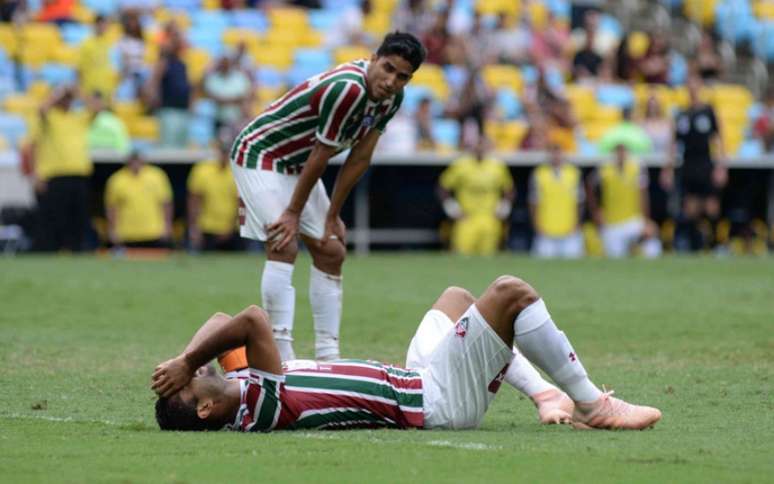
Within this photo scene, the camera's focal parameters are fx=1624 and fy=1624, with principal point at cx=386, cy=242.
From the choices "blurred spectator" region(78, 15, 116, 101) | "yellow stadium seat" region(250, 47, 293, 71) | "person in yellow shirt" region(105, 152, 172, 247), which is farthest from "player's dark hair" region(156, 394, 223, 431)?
"yellow stadium seat" region(250, 47, 293, 71)

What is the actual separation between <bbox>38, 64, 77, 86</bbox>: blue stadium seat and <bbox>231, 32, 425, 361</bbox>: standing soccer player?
506 inches

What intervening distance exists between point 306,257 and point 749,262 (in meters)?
5.43

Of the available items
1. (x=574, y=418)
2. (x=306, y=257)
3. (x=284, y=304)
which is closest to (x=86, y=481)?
(x=574, y=418)

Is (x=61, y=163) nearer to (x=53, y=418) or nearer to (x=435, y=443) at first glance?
(x=53, y=418)

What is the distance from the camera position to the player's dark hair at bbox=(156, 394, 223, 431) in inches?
274

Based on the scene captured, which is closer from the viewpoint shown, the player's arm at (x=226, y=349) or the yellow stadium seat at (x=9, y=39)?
the player's arm at (x=226, y=349)

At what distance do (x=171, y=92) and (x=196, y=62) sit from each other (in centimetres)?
174

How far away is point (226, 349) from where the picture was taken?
22.3 feet

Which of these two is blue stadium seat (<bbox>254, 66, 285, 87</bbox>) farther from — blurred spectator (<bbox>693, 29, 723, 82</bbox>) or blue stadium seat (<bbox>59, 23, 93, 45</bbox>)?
blurred spectator (<bbox>693, 29, 723, 82</bbox>)

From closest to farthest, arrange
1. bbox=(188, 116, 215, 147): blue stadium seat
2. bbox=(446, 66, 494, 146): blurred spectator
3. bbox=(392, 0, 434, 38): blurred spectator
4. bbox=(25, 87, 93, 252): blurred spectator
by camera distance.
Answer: bbox=(25, 87, 93, 252): blurred spectator < bbox=(188, 116, 215, 147): blue stadium seat < bbox=(446, 66, 494, 146): blurred spectator < bbox=(392, 0, 434, 38): blurred spectator

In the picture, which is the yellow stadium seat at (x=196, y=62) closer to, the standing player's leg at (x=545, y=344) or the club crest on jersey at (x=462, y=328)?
Answer: the club crest on jersey at (x=462, y=328)

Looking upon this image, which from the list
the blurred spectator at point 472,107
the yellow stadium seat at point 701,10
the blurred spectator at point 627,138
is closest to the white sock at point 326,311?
the blurred spectator at point 472,107

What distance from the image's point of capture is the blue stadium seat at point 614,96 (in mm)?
25094

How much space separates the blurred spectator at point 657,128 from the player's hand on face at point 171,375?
17.7m
